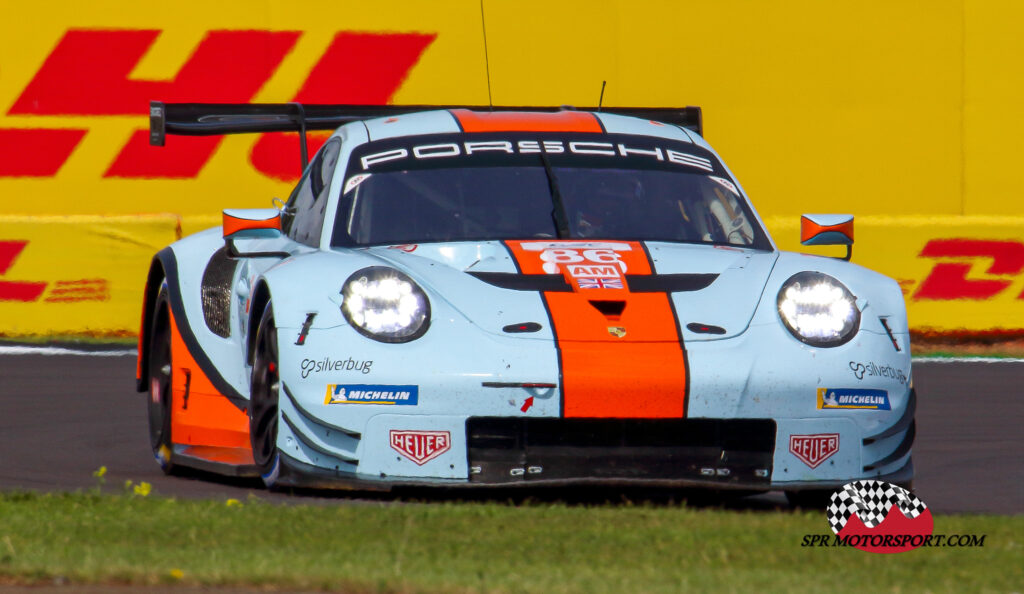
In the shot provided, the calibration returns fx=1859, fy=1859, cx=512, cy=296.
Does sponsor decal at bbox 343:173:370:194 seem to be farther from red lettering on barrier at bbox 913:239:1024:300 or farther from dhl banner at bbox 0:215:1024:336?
red lettering on barrier at bbox 913:239:1024:300

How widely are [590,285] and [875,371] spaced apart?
930 millimetres

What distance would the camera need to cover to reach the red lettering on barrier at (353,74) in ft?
48.7

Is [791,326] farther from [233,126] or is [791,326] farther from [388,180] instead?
[233,126]

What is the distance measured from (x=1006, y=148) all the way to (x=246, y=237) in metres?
9.53

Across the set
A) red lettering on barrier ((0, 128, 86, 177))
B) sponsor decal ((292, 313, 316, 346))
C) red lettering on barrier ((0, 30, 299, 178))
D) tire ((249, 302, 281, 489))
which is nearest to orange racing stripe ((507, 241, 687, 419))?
sponsor decal ((292, 313, 316, 346))

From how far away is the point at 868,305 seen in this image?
6.00 m

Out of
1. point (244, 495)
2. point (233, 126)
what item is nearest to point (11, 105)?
point (233, 126)

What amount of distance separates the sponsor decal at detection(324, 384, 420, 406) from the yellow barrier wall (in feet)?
30.2

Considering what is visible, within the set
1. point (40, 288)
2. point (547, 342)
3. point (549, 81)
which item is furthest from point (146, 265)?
point (547, 342)

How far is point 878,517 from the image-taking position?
213 inches

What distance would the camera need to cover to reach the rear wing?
27.5ft

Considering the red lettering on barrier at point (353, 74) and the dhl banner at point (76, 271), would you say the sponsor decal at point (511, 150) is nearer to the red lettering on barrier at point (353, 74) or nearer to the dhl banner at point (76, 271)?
the dhl banner at point (76, 271)

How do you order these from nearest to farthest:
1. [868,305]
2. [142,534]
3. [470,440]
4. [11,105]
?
[142,534] → [470,440] → [868,305] → [11,105]

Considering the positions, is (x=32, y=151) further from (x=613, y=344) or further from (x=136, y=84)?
(x=613, y=344)
